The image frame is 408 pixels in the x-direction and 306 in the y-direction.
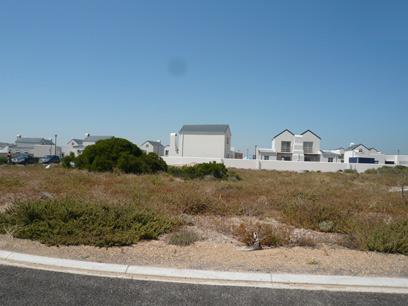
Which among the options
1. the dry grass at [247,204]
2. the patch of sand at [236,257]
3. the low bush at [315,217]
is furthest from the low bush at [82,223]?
the low bush at [315,217]

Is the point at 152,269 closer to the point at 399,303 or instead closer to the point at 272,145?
the point at 399,303

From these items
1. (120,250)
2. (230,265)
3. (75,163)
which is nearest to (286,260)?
(230,265)

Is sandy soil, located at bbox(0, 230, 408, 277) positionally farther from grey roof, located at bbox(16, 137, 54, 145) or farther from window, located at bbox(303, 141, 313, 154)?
grey roof, located at bbox(16, 137, 54, 145)

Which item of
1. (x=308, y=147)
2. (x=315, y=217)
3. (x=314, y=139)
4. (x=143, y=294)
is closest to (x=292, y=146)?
(x=308, y=147)

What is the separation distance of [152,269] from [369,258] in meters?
3.51

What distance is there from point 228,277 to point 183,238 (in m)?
1.94

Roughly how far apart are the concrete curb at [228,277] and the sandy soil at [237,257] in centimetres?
27

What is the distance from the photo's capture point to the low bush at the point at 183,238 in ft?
22.0

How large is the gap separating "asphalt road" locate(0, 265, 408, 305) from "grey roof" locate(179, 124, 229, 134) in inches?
2288

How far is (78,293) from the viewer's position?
4.34 metres

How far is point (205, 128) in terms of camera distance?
64.9m

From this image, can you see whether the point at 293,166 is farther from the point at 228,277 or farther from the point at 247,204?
the point at 228,277

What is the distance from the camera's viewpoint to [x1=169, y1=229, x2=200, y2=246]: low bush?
671 cm

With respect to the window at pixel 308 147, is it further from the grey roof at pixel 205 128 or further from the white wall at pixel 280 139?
the grey roof at pixel 205 128
